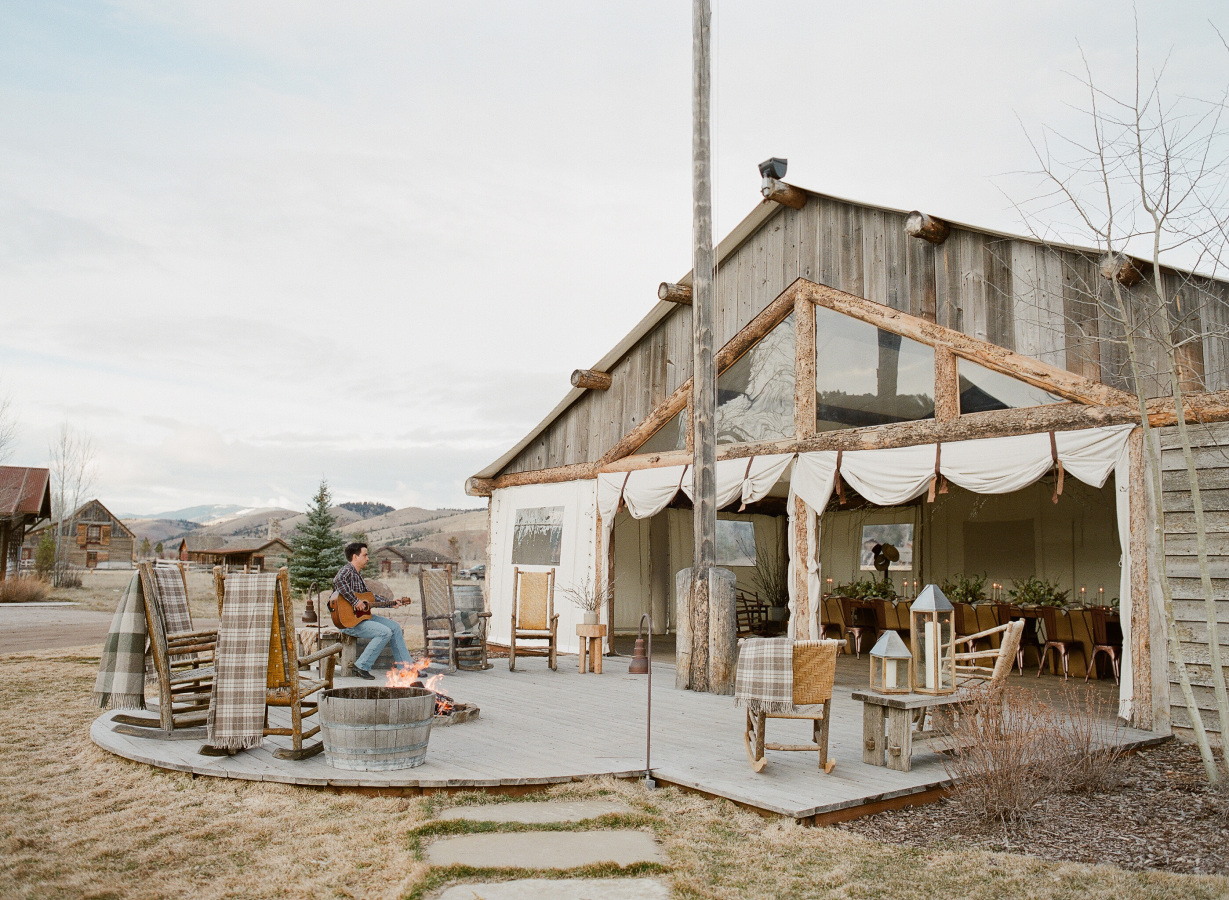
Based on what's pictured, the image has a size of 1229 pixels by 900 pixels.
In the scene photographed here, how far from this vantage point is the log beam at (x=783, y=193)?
28.9 feet

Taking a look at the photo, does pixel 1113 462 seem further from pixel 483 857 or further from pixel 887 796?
pixel 483 857

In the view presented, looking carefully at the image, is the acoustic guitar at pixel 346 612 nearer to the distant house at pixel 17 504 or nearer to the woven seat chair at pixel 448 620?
the woven seat chair at pixel 448 620

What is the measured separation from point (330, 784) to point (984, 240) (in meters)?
6.51

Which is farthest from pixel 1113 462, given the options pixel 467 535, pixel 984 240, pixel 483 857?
pixel 467 535

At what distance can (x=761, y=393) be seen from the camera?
30.5 ft

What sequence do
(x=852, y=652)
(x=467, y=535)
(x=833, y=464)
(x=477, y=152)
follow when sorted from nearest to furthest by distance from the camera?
(x=833, y=464)
(x=477, y=152)
(x=852, y=652)
(x=467, y=535)

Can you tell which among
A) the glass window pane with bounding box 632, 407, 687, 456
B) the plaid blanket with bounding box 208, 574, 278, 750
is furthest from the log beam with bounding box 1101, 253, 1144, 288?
the plaid blanket with bounding box 208, 574, 278, 750

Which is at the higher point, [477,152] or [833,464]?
[477,152]

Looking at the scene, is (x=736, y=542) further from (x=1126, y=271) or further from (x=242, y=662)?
(x=242, y=662)

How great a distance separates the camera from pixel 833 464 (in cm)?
822

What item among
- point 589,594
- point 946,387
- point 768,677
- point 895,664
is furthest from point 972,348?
point 589,594

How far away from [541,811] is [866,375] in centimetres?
543

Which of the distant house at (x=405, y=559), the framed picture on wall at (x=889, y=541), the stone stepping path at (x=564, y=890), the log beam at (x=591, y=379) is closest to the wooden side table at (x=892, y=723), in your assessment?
the stone stepping path at (x=564, y=890)

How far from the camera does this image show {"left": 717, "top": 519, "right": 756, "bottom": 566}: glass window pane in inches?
580
